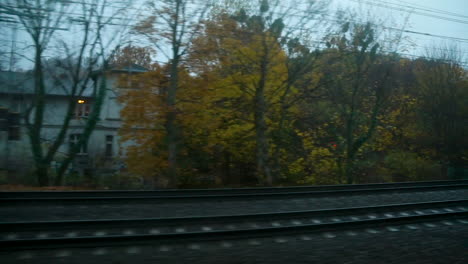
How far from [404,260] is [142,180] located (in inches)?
522

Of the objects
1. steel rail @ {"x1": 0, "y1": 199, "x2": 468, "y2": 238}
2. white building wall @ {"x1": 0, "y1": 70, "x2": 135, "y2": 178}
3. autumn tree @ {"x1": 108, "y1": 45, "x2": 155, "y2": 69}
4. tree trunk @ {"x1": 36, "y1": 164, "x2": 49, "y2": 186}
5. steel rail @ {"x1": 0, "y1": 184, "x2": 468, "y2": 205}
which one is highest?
autumn tree @ {"x1": 108, "y1": 45, "x2": 155, "y2": 69}

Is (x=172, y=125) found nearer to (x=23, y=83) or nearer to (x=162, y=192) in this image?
(x=162, y=192)

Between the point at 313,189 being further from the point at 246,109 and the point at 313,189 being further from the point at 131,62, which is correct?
the point at 131,62

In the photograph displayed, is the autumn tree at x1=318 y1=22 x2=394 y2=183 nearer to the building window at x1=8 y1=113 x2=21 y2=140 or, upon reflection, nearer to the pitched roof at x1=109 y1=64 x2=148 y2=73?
the pitched roof at x1=109 y1=64 x2=148 y2=73

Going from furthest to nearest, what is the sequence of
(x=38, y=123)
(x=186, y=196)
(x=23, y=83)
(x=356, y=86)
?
(x=356, y=86) → (x=23, y=83) → (x=38, y=123) → (x=186, y=196)

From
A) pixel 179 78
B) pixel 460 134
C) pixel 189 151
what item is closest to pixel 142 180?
pixel 189 151

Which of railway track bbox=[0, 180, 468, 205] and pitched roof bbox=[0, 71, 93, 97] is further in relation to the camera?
pitched roof bbox=[0, 71, 93, 97]

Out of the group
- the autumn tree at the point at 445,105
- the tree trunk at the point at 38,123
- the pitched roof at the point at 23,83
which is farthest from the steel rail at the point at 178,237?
the autumn tree at the point at 445,105

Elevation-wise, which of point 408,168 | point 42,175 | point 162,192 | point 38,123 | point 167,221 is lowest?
point 167,221

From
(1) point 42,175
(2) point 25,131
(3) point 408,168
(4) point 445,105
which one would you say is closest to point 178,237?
(1) point 42,175

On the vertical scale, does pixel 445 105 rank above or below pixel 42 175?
above

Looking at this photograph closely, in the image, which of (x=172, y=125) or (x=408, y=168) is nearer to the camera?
(x=172, y=125)

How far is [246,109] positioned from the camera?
18500 mm

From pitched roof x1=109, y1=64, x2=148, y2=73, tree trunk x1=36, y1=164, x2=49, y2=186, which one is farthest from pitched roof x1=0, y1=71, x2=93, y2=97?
tree trunk x1=36, y1=164, x2=49, y2=186
